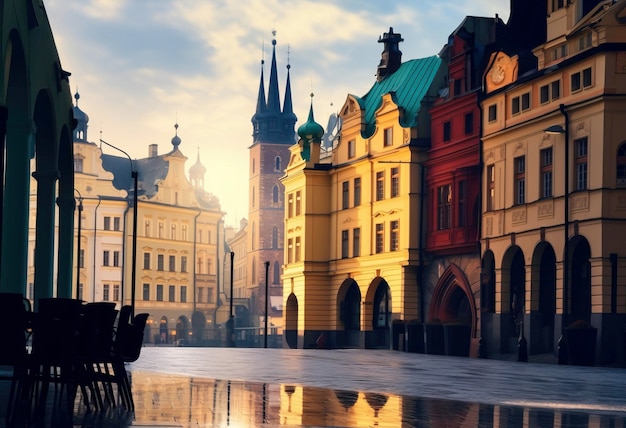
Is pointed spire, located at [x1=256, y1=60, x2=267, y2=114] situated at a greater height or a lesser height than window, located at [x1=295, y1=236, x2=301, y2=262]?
greater

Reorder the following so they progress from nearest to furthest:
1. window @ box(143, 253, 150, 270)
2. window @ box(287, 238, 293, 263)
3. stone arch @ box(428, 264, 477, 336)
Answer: stone arch @ box(428, 264, 477, 336) → window @ box(287, 238, 293, 263) → window @ box(143, 253, 150, 270)

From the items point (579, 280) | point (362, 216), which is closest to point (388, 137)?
point (362, 216)

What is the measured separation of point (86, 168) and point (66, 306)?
9848 centimetres

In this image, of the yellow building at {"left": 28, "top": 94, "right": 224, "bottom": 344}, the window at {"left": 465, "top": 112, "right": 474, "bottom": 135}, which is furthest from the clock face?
the yellow building at {"left": 28, "top": 94, "right": 224, "bottom": 344}

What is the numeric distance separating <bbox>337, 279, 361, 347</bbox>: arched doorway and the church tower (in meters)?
58.7

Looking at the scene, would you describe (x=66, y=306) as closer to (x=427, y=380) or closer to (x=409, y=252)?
(x=427, y=380)

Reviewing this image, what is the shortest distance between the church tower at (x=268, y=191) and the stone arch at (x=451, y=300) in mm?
71737

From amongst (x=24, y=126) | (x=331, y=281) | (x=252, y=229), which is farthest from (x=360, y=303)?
(x=252, y=229)

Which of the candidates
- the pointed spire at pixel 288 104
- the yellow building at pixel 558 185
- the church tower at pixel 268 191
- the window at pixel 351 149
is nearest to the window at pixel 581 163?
the yellow building at pixel 558 185

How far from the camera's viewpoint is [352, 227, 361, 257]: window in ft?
227

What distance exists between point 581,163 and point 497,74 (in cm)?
894

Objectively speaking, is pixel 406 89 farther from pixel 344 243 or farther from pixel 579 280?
pixel 579 280

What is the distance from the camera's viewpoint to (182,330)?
114 meters

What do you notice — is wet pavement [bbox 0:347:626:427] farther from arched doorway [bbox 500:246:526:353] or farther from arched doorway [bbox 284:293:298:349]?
arched doorway [bbox 284:293:298:349]
